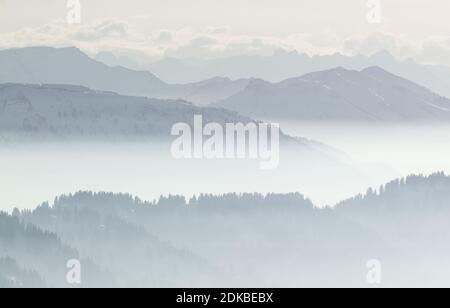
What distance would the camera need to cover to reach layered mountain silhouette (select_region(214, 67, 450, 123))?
32969mm

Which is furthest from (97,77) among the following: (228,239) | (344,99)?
(344,99)

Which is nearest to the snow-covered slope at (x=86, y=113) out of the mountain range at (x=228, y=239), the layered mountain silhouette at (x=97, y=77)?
the layered mountain silhouette at (x=97, y=77)

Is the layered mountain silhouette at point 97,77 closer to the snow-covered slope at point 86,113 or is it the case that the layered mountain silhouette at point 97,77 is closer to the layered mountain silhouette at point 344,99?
the snow-covered slope at point 86,113

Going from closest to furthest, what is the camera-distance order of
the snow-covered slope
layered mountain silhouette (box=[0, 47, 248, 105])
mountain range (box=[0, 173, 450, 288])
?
1. layered mountain silhouette (box=[0, 47, 248, 105])
2. the snow-covered slope
3. mountain range (box=[0, 173, 450, 288])

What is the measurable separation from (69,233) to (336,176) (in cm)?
1162

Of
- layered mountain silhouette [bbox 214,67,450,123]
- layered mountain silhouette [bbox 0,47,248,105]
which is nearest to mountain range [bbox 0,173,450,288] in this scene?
layered mountain silhouette [bbox 214,67,450,123]

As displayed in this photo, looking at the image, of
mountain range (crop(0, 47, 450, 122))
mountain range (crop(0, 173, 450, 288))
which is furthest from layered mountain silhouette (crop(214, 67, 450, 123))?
mountain range (crop(0, 173, 450, 288))

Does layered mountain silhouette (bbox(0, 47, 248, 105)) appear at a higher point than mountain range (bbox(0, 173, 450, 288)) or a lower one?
higher

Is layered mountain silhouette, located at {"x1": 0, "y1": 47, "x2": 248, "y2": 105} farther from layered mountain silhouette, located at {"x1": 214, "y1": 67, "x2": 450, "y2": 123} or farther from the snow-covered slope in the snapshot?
layered mountain silhouette, located at {"x1": 214, "y1": 67, "x2": 450, "y2": 123}

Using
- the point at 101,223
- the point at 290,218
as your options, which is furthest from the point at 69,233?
the point at 290,218

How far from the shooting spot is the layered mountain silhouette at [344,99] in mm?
32969

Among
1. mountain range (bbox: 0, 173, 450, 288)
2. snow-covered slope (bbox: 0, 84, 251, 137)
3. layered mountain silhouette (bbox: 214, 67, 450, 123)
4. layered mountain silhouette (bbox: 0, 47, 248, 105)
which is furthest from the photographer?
mountain range (bbox: 0, 173, 450, 288)

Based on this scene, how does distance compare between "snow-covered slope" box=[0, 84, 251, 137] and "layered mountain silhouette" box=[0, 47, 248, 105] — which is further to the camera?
"snow-covered slope" box=[0, 84, 251, 137]

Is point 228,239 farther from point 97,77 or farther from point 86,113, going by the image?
point 97,77
